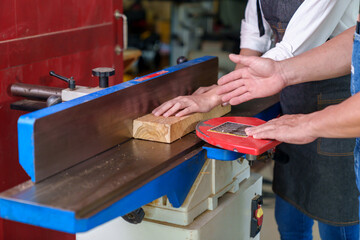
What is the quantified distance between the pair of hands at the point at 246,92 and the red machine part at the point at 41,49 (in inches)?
20.8

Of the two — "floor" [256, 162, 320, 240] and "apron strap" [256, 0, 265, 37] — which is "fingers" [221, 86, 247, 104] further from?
"floor" [256, 162, 320, 240]

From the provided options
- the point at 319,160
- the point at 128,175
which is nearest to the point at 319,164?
the point at 319,160

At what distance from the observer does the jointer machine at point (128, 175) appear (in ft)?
4.02

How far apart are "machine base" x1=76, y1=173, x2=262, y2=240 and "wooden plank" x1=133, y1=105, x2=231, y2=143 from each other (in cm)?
27

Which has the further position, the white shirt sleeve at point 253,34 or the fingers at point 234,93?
the white shirt sleeve at point 253,34

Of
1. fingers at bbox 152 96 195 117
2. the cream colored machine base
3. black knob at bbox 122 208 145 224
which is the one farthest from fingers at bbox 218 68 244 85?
black knob at bbox 122 208 145 224

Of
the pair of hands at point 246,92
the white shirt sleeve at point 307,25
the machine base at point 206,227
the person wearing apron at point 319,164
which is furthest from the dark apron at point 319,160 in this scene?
the pair of hands at point 246,92

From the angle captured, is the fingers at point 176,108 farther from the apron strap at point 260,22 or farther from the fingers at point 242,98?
the apron strap at point 260,22

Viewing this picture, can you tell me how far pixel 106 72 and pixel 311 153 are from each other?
2.96 feet

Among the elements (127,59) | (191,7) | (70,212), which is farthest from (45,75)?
(191,7)

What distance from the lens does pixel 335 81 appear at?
6.64ft

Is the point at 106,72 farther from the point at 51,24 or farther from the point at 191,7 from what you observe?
the point at 191,7

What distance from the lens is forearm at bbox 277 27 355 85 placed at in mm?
1686

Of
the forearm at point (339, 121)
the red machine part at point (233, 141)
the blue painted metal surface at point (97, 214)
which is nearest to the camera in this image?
the blue painted metal surface at point (97, 214)
